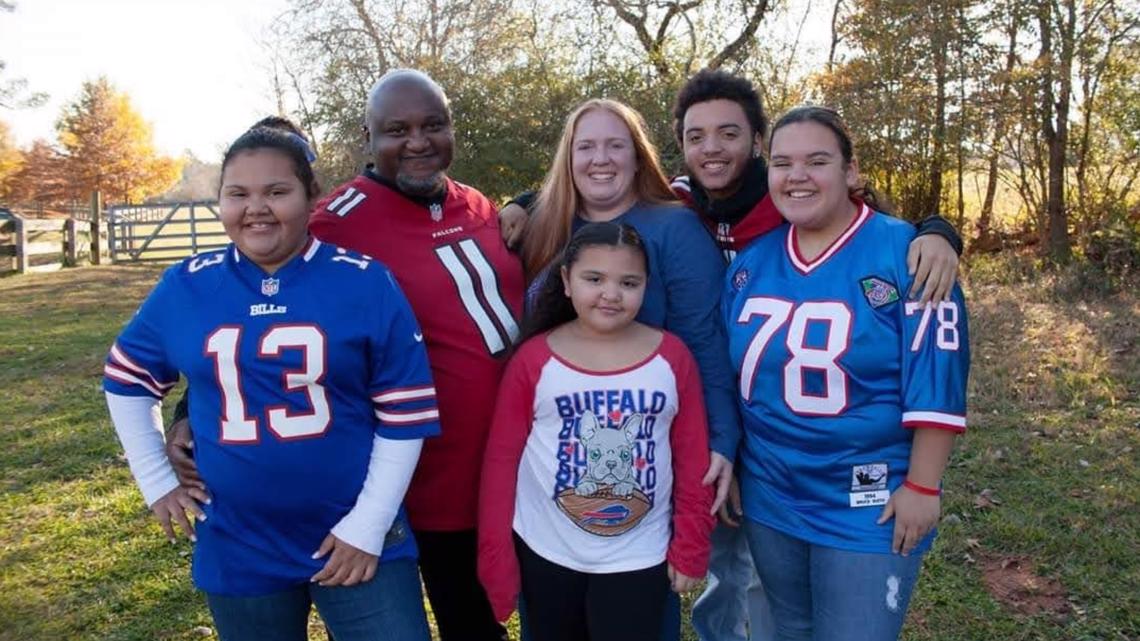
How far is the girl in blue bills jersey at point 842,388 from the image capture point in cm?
231

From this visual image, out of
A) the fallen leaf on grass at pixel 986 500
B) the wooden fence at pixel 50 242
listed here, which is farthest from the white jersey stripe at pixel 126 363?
the wooden fence at pixel 50 242

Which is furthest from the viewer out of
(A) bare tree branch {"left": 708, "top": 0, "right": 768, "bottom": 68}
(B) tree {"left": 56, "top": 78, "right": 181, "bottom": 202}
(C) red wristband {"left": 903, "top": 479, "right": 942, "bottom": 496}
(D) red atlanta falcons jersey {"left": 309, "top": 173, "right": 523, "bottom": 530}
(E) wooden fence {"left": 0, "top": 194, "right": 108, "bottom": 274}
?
(B) tree {"left": 56, "top": 78, "right": 181, "bottom": 202}

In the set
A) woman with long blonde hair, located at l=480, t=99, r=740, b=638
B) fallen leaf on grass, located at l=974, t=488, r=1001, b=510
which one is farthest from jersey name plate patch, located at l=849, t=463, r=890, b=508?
fallen leaf on grass, located at l=974, t=488, r=1001, b=510

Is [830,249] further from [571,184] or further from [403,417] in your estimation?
[403,417]

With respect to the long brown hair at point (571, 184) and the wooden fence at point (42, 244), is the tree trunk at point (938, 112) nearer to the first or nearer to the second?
the long brown hair at point (571, 184)

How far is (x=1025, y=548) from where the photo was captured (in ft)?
14.6

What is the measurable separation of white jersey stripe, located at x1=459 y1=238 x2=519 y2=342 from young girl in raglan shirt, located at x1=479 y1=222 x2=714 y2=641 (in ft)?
0.97

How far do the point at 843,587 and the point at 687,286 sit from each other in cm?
97

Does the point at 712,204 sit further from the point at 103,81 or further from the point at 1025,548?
the point at 103,81

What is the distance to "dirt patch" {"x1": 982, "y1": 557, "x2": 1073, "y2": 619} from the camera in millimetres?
Result: 3918

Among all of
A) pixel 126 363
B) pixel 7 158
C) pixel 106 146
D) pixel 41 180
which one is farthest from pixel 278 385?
pixel 41 180

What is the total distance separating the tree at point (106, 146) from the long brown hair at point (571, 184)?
41947mm

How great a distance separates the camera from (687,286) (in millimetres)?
2715

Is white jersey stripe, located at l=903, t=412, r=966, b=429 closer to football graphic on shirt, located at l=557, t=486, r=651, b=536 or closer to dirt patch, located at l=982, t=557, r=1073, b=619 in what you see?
football graphic on shirt, located at l=557, t=486, r=651, b=536
